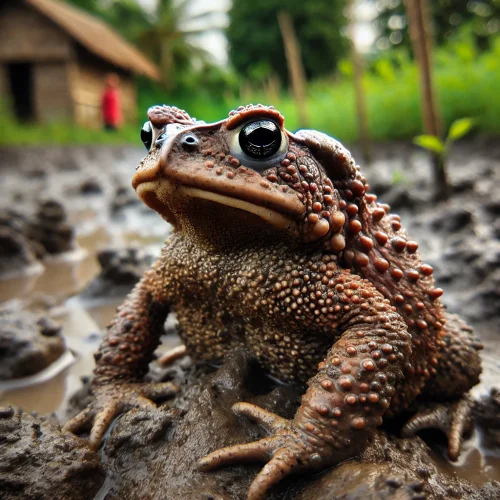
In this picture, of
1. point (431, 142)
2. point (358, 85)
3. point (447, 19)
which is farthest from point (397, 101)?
point (431, 142)

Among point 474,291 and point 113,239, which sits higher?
point 113,239

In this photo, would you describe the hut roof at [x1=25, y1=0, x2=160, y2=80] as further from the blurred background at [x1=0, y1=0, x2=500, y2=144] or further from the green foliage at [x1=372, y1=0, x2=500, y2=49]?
the green foliage at [x1=372, y1=0, x2=500, y2=49]

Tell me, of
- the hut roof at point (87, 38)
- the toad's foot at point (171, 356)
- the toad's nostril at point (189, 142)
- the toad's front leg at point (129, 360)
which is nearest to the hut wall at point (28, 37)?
the hut roof at point (87, 38)

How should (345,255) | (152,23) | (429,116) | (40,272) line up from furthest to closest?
(152,23) < (429,116) < (40,272) < (345,255)

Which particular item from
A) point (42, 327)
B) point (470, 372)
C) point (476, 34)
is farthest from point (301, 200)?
point (476, 34)

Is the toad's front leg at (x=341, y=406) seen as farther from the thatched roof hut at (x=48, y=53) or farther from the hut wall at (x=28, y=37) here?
the hut wall at (x=28, y=37)

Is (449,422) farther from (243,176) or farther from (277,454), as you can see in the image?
(243,176)

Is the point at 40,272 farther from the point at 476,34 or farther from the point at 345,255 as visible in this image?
the point at 476,34
